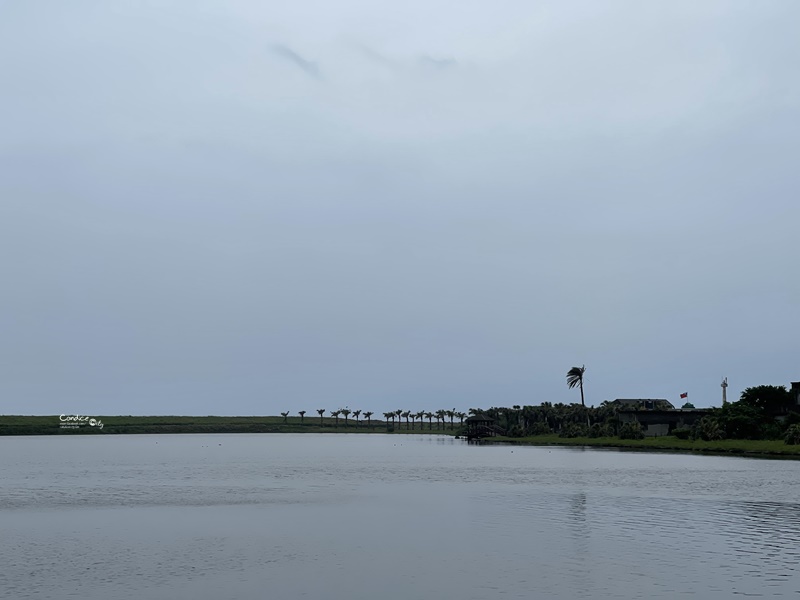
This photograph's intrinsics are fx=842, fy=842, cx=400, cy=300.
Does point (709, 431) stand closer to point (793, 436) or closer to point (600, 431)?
point (793, 436)

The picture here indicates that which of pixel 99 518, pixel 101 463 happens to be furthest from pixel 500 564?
pixel 101 463

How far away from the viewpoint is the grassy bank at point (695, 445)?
11625cm

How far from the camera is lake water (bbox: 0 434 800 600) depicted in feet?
107

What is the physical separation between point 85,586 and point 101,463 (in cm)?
10252

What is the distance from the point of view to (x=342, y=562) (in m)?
38.3

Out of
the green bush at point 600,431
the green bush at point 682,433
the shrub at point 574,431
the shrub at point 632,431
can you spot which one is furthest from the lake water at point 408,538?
the shrub at point 574,431

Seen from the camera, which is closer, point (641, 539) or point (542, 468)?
point (641, 539)

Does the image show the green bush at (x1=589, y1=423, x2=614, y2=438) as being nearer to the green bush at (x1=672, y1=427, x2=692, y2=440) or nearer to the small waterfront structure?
the small waterfront structure

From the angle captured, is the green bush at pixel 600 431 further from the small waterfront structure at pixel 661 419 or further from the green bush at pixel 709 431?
the green bush at pixel 709 431

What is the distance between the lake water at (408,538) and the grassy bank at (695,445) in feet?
102

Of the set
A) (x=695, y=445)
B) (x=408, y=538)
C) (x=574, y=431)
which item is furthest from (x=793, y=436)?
(x=408, y=538)

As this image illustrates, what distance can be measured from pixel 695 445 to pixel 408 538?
341 feet

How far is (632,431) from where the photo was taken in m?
161

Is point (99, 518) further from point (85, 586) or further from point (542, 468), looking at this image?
point (542, 468)
